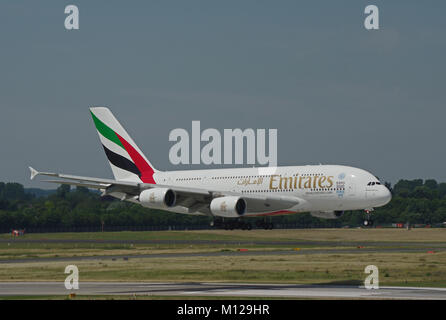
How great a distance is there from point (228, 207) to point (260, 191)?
6.66m

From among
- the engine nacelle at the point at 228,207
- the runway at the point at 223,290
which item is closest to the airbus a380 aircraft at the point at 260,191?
the engine nacelle at the point at 228,207

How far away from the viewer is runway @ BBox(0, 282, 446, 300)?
6244cm

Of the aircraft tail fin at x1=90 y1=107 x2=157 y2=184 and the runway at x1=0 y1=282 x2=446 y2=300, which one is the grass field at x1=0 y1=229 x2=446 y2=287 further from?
the aircraft tail fin at x1=90 y1=107 x2=157 y2=184

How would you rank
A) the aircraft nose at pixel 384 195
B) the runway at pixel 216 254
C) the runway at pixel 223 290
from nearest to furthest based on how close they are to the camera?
the runway at pixel 223 290, the aircraft nose at pixel 384 195, the runway at pixel 216 254

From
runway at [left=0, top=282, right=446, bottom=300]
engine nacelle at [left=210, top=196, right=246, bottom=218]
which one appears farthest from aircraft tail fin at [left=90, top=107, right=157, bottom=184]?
runway at [left=0, top=282, right=446, bottom=300]

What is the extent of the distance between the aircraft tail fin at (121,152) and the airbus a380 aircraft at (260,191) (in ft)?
17.6

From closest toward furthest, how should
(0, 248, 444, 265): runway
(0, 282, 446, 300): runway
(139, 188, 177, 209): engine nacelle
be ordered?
(0, 282, 446, 300): runway, (139, 188, 177, 209): engine nacelle, (0, 248, 444, 265): runway

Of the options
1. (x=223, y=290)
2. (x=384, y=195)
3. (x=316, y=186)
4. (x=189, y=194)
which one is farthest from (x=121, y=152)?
(x=223, y=290)

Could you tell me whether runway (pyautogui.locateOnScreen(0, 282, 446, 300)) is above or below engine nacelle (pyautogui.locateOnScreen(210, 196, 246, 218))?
below

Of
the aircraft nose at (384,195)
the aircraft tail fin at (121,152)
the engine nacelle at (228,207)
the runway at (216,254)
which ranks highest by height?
the aircraft tail fin at (121,152)

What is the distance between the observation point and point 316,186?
84.3 m

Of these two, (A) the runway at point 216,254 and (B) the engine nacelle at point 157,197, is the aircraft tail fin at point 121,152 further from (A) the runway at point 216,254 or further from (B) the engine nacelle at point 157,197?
(B) the engine nacelle at point 157,197

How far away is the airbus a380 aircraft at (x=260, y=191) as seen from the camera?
272 feet
